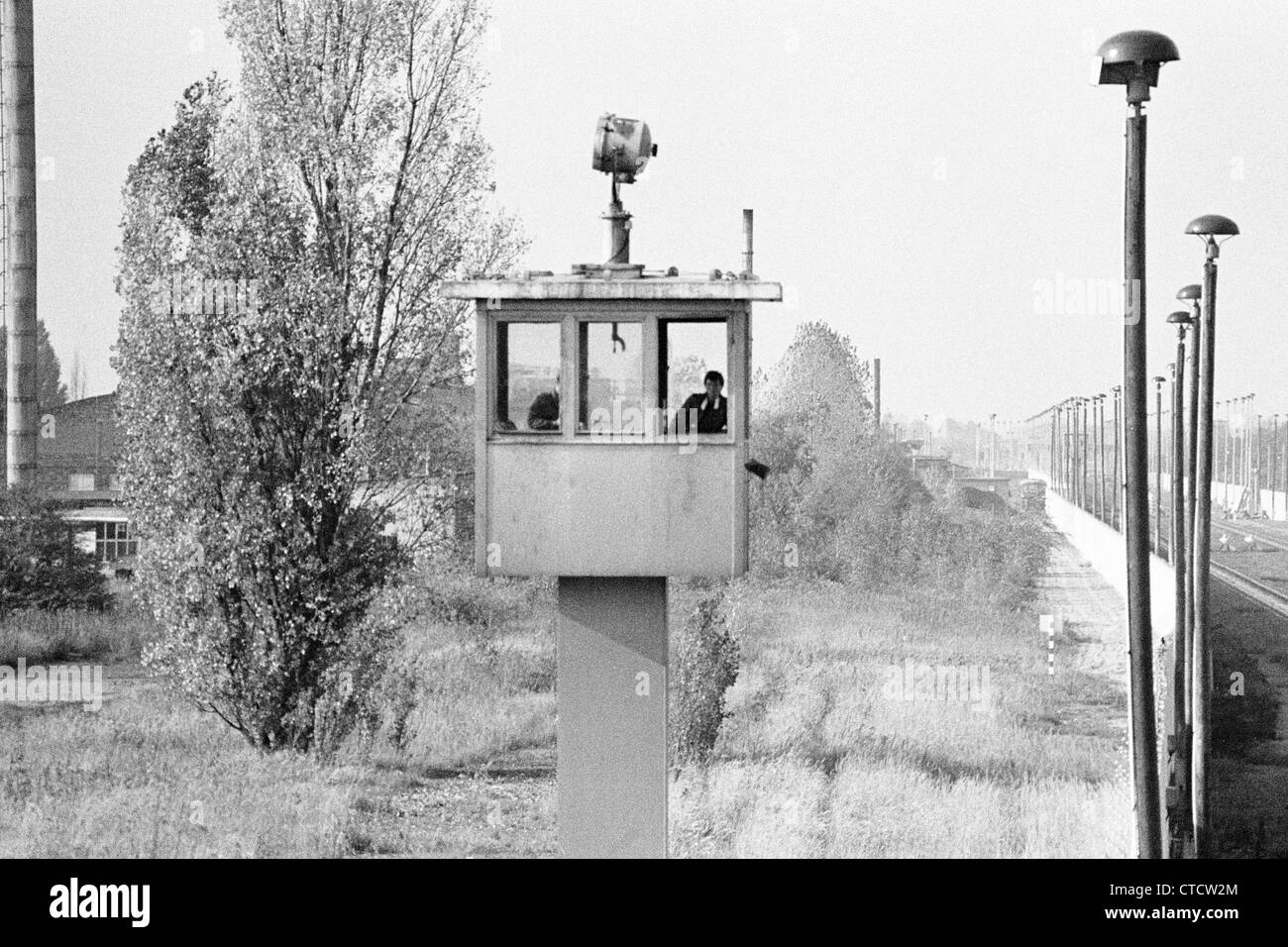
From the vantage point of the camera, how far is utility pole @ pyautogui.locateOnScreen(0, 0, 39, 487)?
3325 centimetres

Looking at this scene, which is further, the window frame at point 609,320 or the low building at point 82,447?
the low building at point 82,447

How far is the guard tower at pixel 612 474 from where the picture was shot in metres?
13.6

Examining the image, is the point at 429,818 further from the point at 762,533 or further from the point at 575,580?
the point at 762,533

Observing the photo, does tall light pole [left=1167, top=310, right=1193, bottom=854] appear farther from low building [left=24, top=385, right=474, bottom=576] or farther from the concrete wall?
low building [left=24, top=385, right=474, bottom=576]

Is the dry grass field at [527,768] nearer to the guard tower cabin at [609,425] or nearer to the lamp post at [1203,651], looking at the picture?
the lamp post at [1203,651]

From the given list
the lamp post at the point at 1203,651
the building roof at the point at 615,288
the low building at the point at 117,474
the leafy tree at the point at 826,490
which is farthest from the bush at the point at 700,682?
the leafy tree at the point at 826,490

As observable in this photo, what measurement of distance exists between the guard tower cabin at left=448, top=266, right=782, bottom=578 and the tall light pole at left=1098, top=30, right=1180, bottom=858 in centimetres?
320

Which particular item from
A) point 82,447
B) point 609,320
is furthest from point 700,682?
point 82,447

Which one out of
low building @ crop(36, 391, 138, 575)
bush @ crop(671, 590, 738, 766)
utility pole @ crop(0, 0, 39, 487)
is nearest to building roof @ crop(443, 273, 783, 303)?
bush @ crop(671, 590, 738, 766)

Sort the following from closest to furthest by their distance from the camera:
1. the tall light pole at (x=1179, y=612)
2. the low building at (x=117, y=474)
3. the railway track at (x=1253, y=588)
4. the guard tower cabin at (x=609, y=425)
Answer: the guard tower cabin at (x=609, y=425) → the tall light pole at (x=1179, y=612) → the low building at (x=117, y=474) → the railway track at (x=1253, y=588)

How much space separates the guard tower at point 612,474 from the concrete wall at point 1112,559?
Answer: 19.4 feet

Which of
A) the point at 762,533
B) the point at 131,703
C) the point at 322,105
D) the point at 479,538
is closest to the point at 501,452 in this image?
the point at 479,538

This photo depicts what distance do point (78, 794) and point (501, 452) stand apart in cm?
1233

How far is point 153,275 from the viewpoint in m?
24.2
